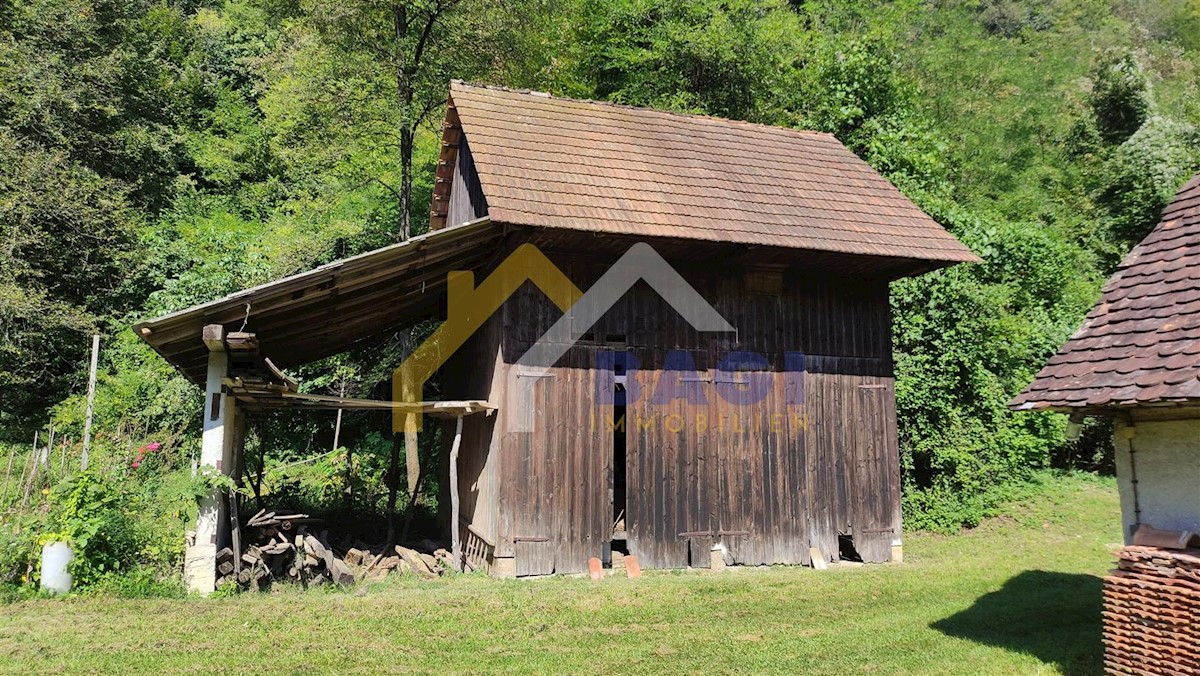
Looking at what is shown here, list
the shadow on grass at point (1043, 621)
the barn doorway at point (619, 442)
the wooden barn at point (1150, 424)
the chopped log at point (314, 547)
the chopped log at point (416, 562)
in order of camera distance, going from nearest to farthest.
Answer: the wooden barn at point (1150, 424), the shadow on grass at point (1043, 621), the chopped log at point (314, 547), the chopped log at point (416, 562), the barn doorway at point (619, 442)

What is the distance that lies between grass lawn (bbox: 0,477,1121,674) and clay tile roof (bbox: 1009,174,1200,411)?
1.17m

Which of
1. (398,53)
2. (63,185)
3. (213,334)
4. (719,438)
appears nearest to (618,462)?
(719,438)

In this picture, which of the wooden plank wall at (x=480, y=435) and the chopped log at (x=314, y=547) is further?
the wooden plank wall at (x=480, y=435)

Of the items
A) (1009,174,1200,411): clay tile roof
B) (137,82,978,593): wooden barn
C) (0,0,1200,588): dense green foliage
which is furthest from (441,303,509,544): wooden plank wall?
(1009,174,1200,411): clay tile roof

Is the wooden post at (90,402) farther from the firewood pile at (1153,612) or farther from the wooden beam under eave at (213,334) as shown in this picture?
the firewood pile at (1153,612)

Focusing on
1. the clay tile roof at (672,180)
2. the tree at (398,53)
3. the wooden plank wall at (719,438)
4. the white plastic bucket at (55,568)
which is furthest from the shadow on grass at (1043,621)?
the tree at (398,53)

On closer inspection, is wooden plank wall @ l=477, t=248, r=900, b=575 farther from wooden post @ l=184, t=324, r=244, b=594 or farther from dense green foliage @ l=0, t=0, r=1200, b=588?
dense green foliage @ l=0, t=0, r=1200, b=588

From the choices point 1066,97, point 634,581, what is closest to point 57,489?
point 634,581

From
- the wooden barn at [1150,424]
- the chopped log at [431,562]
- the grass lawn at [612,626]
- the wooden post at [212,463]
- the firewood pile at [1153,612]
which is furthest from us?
the chopped log at [431,562]

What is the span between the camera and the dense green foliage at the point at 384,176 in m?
14.8

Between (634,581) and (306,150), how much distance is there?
37.5 ft

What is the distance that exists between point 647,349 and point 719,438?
1.54 meters

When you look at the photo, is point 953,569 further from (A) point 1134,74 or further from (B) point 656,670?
(A) point 1134,74

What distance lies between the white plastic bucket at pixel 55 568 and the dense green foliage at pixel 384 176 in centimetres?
153
